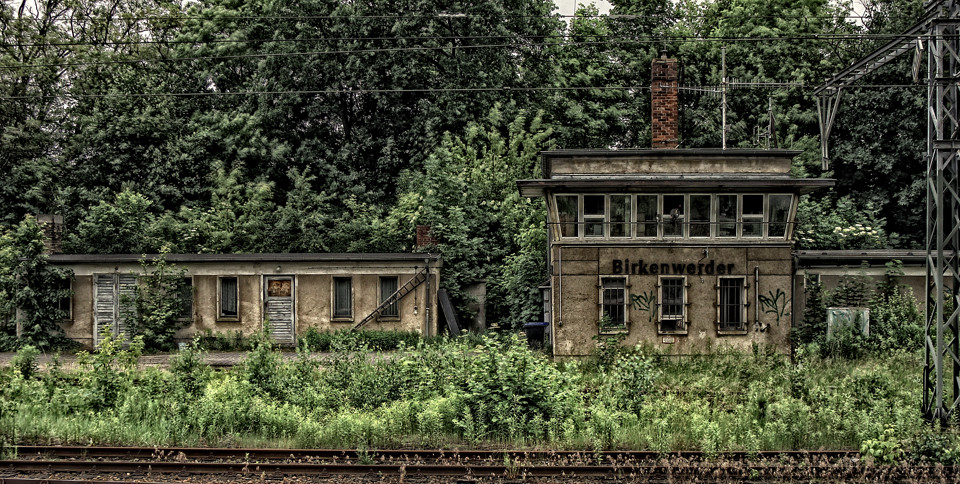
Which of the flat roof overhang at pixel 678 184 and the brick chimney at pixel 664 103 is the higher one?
the brick chimney at pixel 664 103

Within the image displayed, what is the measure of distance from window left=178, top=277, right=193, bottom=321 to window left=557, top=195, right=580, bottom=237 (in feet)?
38.7

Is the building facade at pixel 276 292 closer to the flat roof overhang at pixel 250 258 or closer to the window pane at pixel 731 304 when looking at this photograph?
the flat roof overhang at pixel 250 258

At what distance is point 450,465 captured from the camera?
42.7 feet

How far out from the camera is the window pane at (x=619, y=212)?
22156 mm

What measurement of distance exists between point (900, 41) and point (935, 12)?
104 cm

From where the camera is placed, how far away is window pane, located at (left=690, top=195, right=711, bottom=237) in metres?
22.2

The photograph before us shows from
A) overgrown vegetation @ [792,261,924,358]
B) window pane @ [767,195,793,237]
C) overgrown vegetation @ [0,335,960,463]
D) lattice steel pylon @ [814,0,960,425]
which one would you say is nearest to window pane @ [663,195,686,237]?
window pane @ [767,195,793,237]

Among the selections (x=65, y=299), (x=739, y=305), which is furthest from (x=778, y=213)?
(x=65, y=299)

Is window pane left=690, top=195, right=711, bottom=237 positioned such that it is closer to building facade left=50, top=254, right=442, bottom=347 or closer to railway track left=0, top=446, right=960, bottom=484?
building facade left=50, top=254, right=442, bottom=347

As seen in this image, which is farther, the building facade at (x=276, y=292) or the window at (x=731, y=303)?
the building facade at (x=276, y=292)

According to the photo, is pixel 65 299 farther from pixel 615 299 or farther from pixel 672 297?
pixel 672 297

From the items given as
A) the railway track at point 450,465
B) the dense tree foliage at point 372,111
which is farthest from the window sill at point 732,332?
the dense tree foliage at point 372,111

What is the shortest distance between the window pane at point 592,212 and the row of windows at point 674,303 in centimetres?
151

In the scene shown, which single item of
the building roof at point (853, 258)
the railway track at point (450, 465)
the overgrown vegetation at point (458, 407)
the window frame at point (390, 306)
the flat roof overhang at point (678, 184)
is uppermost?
the flat roof overhang at point (678, 184)
